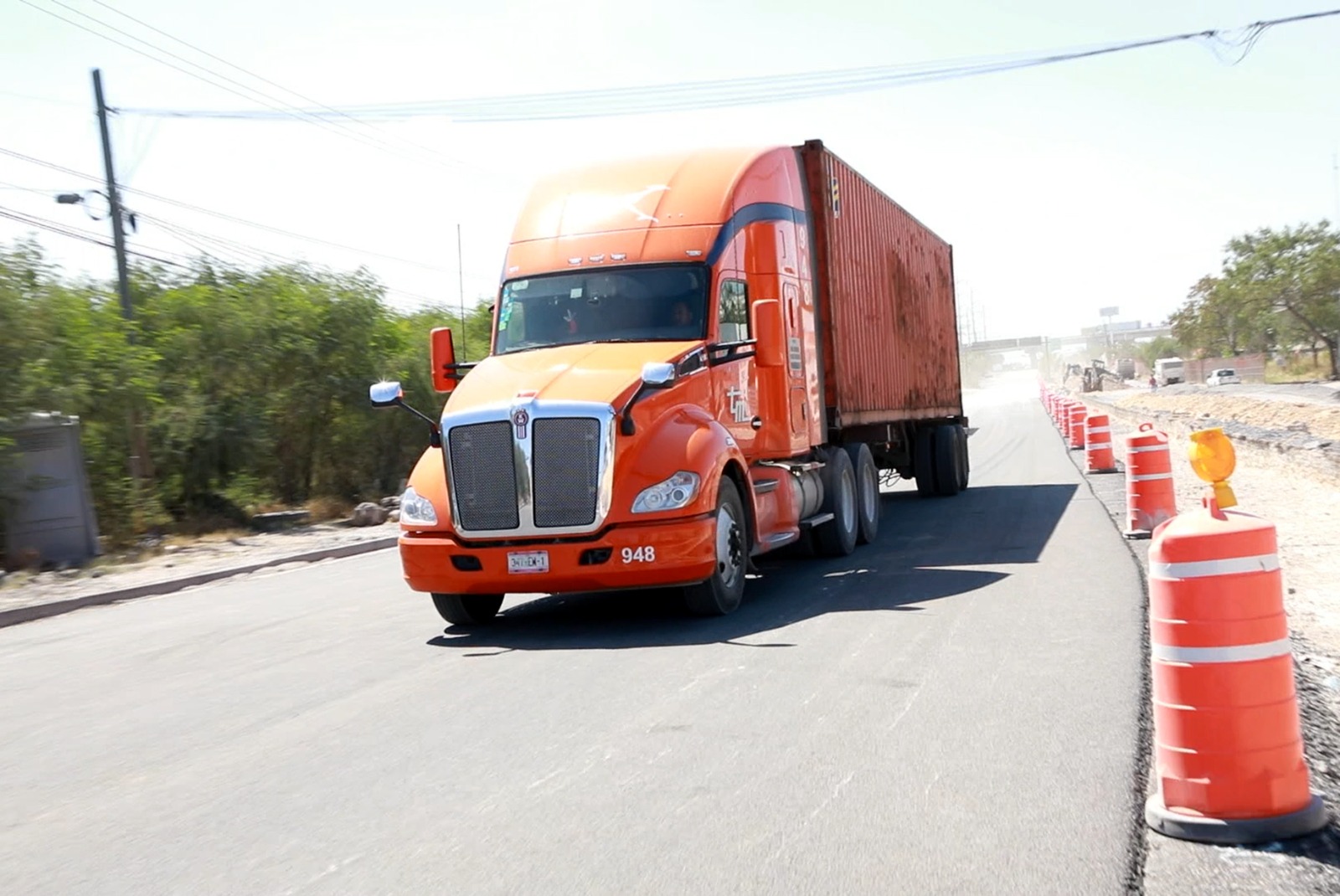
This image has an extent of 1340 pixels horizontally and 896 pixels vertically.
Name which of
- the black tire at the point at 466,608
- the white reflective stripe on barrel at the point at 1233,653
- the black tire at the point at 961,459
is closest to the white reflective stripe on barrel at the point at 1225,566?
the white reflective stripe on barrel at the point at 1233,653

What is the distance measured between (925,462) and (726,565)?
452 inches

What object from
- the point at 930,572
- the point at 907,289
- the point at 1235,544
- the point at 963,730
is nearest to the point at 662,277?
the point at 930,572

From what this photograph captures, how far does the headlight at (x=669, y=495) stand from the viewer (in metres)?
9.51

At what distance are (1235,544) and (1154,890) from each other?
3.78ft

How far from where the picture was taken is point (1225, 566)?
459 cm

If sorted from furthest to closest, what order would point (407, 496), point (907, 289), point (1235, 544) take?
point (907, 289), point (407, 496), point (1235, 544)

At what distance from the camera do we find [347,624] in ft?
36.8

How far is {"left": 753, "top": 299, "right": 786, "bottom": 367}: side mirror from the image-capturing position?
10.9 metres

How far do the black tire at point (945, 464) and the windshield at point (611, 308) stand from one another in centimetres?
1056

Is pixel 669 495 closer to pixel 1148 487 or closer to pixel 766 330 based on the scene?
pixel 766 330

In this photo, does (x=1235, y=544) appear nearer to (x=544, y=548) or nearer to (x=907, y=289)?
(x=544, y=548)

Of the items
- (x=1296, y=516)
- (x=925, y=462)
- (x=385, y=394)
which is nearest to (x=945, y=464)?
(x=925, y=462)

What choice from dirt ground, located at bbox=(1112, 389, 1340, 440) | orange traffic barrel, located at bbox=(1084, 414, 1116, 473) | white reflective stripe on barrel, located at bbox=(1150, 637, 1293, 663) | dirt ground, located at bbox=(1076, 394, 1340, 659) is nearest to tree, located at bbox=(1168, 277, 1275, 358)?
dirt ground, located at bbox=(1112, 389, 1340, 440)

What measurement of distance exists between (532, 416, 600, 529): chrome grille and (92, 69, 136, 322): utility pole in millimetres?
17499
